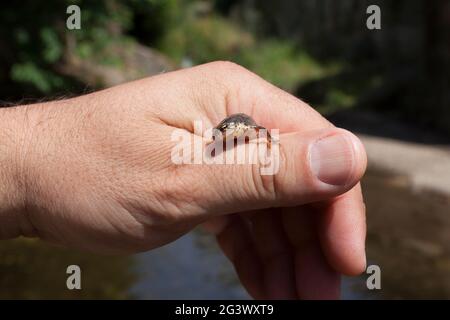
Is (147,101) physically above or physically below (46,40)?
below

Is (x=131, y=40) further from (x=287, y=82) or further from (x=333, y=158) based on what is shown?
(x=333, y=158)

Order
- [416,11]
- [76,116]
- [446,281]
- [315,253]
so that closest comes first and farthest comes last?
[76,116]
[315,253]
[446,281]
[416,11]

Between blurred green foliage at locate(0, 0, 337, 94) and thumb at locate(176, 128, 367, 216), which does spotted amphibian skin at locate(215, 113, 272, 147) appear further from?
blurred green foliage at locate(0, 0, 337, 94)

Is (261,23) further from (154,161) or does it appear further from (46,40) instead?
(154,161)

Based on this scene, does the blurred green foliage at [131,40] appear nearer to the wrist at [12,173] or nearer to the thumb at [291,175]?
the wrist at [12,173]

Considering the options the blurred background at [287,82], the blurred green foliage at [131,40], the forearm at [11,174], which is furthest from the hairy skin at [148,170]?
the blurred green foliage at [131,40]

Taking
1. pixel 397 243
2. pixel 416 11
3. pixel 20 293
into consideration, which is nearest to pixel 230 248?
pixel 20 293

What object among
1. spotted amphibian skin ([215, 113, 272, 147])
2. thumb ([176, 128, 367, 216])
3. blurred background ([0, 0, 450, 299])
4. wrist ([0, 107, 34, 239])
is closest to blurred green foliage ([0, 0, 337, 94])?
blurred background ([0, 0, 450, 299])
